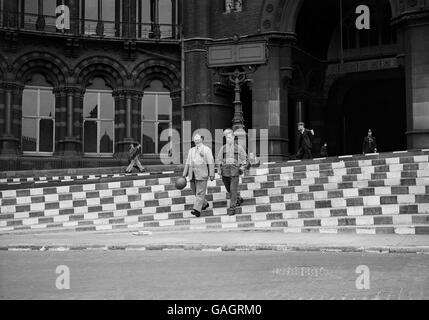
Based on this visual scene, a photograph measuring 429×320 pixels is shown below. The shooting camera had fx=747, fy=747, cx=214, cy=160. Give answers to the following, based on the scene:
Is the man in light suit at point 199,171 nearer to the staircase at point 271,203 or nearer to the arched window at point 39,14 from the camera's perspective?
the staircase at point 271,203

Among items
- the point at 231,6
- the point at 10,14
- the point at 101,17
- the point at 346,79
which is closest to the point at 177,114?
the point at 231,6

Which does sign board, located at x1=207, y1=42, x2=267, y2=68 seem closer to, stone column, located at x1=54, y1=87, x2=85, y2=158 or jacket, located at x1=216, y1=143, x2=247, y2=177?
jacket, located at x1=216, y1=143, x2=247, y2=177

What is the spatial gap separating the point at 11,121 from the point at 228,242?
65.0 feet

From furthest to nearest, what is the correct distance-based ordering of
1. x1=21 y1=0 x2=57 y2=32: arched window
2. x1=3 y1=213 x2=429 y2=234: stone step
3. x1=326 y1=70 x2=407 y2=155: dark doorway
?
x1=326 y1=70 x2=407 y2=155: dark doorway → x1=21 y1=0 x2=57 y2=32: arched window → x1=3 y1=213 x2=429 y2=234: stone step

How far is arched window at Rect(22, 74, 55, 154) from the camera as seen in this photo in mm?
30125

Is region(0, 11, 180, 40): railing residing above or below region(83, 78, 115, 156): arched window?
above

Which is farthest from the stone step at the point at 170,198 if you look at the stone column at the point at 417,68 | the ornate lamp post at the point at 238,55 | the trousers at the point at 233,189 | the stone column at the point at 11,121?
the stone column at the point at 11,121

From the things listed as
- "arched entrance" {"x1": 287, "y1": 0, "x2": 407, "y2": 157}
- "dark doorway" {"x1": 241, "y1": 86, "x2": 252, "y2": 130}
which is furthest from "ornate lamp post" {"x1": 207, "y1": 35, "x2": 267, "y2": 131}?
"dark doorway" {"x1": 241, "y1": 86, "x2": 252, "y2": 130}

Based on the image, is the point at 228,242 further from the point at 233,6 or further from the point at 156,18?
the point at 156,18

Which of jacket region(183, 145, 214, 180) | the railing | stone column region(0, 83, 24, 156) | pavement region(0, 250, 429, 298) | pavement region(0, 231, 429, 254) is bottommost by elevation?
pavement region(0, 250, 429, 298)

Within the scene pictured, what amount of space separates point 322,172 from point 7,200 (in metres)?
7.64

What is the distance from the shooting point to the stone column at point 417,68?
25.8 meters

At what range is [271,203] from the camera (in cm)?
1642

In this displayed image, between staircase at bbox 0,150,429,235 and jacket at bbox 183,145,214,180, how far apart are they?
897 mm
